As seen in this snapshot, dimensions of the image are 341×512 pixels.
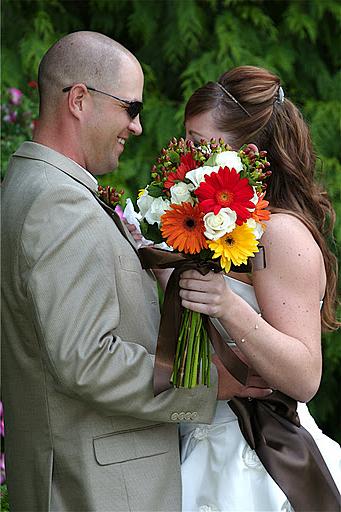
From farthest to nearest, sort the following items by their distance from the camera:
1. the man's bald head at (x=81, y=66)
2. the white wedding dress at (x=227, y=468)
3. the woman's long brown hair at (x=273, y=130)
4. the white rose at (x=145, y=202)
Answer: the woman's long brown hair at (x=273, y=130) < the man's bald head at (x=81, y=66) < the white wedding dress at (x=227, y=468) < the white rose at (x=145, y=202)

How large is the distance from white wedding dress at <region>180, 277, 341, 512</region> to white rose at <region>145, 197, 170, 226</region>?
0.51 metres

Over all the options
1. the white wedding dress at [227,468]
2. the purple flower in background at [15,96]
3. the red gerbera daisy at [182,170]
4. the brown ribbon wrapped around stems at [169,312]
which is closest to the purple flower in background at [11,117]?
the purple flower in background at [15,96]

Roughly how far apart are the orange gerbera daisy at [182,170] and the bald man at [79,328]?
0.91 feet

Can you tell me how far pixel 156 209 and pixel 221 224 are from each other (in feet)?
0.84

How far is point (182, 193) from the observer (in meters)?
2.68

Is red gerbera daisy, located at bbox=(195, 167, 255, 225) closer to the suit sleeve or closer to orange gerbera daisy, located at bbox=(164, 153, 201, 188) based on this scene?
orange gerbera daisy, located at bbox=(164, 153, 201, 188)

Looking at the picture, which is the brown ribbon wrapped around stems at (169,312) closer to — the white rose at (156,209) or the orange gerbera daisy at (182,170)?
the white rose at (156,209)

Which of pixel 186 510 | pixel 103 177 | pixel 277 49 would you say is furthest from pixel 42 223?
pixel 277 49

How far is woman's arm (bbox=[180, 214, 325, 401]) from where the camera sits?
111 inches

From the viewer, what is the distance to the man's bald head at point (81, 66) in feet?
10.2

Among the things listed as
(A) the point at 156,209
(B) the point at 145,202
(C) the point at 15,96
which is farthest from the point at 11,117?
(A) the point at 156,209

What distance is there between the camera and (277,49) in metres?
6.18

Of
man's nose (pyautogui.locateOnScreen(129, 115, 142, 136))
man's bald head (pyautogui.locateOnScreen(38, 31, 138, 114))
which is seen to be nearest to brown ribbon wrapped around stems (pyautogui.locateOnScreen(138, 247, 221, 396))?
man's nose (pyautogui.locateOnScreen(129, 115, 142, 136))

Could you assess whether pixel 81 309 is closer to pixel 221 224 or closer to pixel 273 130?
pixel 221 224
